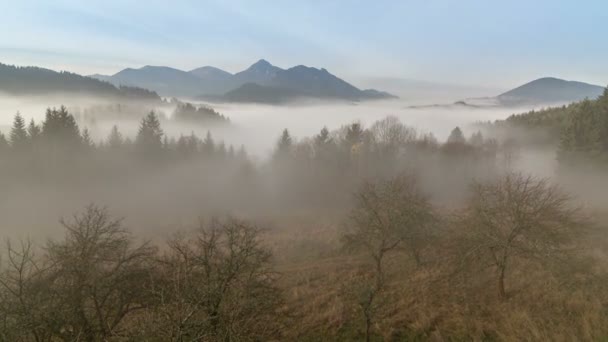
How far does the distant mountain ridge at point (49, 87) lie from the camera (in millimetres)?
185750

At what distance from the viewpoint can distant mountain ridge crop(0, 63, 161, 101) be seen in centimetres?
18575

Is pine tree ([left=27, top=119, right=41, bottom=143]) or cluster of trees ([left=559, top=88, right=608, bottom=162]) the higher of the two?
cluster of trees ([left=559, top=88, right=608, bottom=162])

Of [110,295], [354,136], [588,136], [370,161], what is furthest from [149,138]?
[588,136]

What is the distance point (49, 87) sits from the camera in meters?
194

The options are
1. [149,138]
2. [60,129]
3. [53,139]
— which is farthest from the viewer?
[149,138]

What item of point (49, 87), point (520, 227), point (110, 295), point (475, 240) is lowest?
point (110, 295)

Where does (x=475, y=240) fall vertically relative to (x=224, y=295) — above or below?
above

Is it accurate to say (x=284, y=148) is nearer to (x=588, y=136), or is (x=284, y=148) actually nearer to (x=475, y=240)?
(x=588, y=136)

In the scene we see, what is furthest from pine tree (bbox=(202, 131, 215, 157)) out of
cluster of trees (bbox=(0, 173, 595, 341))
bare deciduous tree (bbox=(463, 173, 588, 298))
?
bare deciduous tree (bbox=(463, 173, 588, 298))

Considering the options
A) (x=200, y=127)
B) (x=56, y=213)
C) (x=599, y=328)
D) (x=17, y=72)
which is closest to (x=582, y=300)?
(x=599, y=328)

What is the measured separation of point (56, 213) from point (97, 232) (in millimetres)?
43671

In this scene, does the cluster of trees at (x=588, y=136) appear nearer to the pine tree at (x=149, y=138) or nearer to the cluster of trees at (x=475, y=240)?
the cluster of trees at (x=475, y=240)

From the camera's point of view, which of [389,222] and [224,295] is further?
[389,222]

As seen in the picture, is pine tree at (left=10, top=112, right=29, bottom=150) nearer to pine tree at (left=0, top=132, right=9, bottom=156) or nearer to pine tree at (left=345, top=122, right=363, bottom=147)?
pine tree at (left=0, top=132, right=9, bottom=156)
